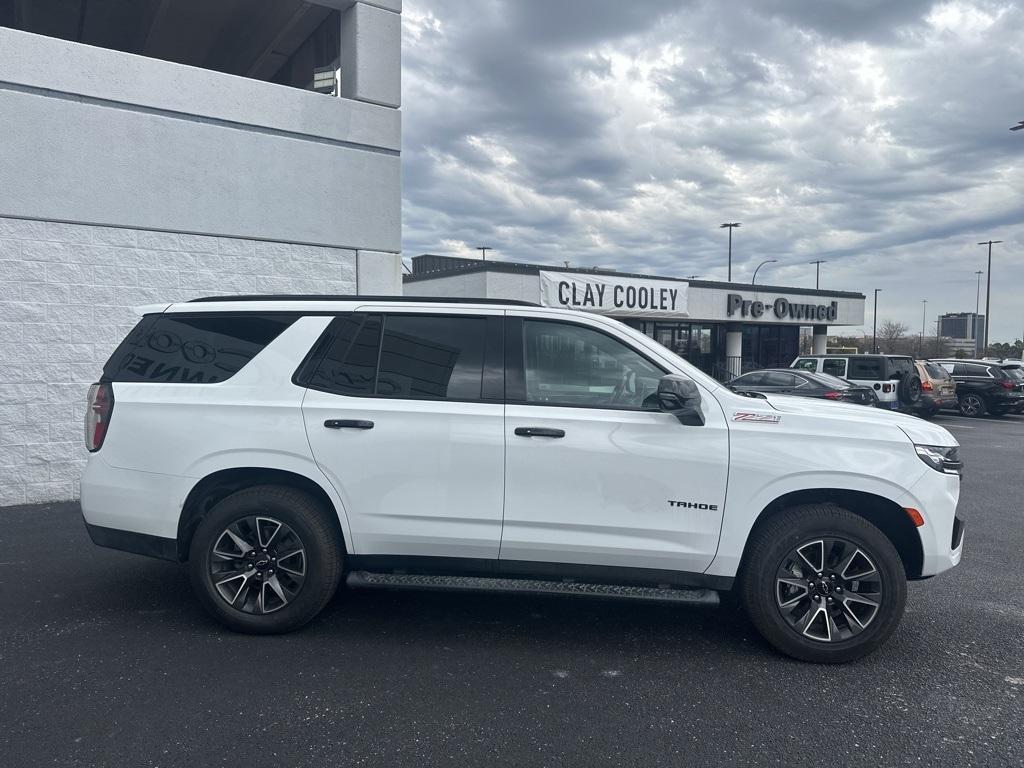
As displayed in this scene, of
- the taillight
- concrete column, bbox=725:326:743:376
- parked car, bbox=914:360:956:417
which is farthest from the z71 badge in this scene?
concrete column, bbox=725:326:743:376

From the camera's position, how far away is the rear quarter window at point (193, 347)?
14.1 feet

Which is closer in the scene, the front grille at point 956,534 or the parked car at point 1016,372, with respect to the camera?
the front grille at point 956,534

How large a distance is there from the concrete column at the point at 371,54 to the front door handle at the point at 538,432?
6528mm

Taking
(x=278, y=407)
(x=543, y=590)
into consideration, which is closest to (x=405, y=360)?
(x=278, y=407)

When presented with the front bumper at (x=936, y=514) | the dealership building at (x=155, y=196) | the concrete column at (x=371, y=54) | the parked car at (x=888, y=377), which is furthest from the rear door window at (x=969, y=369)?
the front bumper at (x=936, y=514)

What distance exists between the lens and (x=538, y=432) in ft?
12.9

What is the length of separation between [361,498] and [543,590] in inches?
44.7

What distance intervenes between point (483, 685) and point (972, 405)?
20952 millimetres

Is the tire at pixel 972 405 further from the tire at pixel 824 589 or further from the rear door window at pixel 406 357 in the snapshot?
the rear door window at pixel 406 357

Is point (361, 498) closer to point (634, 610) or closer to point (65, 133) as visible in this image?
point (634, 610)

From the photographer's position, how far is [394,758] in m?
2.96

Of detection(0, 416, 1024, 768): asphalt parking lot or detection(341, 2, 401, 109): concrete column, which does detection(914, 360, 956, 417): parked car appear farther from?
detection(341, 2, 401, 109): concrete column

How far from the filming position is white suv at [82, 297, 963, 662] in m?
3.85

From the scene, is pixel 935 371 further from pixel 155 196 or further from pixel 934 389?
pixel 155 196
